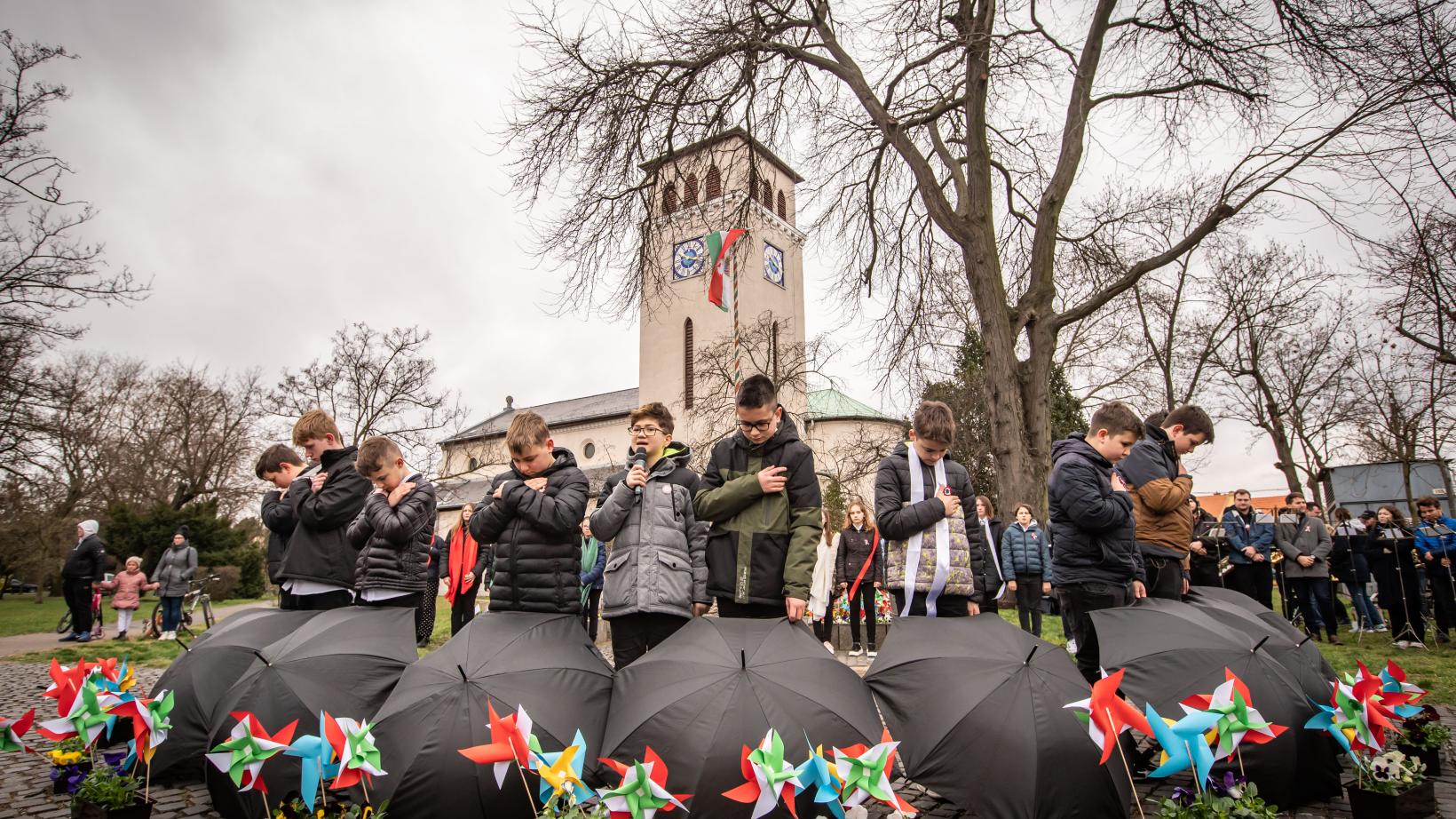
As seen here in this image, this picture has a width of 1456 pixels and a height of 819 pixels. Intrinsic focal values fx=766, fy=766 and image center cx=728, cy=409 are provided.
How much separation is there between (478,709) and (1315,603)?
11786 millimetres

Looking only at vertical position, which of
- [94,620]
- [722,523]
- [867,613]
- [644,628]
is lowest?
[94,620]

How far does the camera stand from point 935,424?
450 cm

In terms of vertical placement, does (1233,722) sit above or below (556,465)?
below

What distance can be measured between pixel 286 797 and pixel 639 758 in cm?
163

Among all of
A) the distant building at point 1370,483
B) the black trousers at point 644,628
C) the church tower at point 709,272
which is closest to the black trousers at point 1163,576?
the black trousers at point 644,628

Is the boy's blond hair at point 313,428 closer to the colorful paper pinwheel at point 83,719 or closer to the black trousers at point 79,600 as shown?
the colorful paper pinwheel at point 83,719

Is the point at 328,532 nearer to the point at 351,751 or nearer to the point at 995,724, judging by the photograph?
the point at 351,751

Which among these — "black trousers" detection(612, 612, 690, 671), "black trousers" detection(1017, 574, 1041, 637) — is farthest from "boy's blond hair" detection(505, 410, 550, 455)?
"black trousers" detection(1017, 574, 1041, 637)

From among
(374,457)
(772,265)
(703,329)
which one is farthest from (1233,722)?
(772,265)

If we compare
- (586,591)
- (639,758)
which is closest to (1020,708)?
(639,758)

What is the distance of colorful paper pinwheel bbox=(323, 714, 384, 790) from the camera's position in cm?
298

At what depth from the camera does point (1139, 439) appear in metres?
5.08

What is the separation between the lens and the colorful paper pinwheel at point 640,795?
2676 millimetres

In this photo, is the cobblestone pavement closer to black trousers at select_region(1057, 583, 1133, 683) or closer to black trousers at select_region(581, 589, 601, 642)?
black trousers at select_region(1057, 583, 1133, 683)
